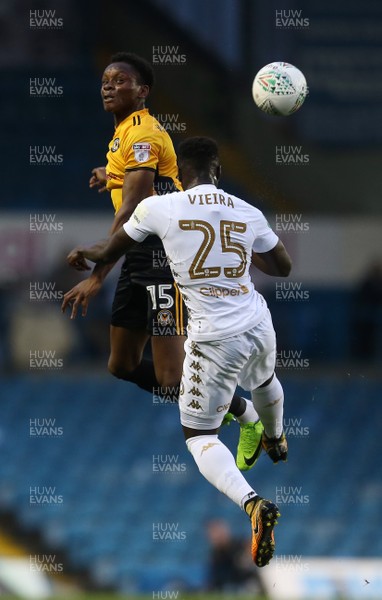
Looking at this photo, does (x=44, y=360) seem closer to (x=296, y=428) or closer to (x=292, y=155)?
(x=296, y=428)

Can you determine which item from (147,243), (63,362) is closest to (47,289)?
(63,362)

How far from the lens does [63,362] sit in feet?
60.8

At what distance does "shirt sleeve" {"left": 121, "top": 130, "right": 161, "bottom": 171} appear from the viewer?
30.0ft

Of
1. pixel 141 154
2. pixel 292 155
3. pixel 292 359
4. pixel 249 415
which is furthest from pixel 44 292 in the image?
pixel 141 154

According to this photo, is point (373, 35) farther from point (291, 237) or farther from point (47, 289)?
point (47, 289)

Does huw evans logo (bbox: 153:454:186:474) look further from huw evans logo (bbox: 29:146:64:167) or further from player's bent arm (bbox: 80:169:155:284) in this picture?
player's bent arm (bbox: 80:169:155:284)

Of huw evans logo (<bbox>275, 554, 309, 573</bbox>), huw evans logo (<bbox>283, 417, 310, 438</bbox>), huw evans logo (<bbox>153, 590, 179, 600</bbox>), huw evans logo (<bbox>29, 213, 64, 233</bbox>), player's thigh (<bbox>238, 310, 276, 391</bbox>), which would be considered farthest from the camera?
huw evans logo (<bbox>283, 417, 310, 438</bbox>)

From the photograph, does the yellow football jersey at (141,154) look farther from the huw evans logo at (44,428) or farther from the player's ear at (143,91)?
the huw evans logo at (44,428)

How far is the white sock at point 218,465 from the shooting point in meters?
8.67

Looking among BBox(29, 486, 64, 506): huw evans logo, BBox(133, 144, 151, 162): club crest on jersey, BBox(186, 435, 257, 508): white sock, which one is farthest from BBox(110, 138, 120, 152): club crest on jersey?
BBox(29, 486, 64, 506): huw evans logo

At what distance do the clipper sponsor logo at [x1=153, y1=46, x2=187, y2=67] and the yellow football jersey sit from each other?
9424mm

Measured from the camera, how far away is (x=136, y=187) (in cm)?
911

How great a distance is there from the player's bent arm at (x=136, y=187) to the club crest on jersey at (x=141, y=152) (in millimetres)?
77

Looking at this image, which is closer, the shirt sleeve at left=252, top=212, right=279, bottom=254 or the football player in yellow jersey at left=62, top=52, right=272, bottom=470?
the shirt sleeve at left=252, top=212, right=279, bottom=254
